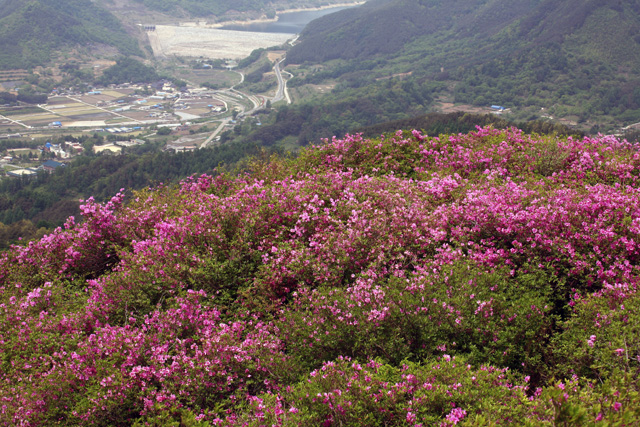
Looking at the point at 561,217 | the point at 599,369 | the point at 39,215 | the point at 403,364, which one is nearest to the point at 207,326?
the point at 403,364

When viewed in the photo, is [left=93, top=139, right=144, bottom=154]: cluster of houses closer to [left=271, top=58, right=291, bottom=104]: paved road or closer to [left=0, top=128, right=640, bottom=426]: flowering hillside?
[left=271, top=58, right=291, bottom=104]: paved road

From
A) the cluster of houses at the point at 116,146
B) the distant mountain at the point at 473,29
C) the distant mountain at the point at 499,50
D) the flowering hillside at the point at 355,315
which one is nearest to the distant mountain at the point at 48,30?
the distant mountain at the point at 473,29

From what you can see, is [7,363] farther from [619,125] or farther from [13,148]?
[13,148]

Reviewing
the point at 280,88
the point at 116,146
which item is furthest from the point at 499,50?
the point at 116,146

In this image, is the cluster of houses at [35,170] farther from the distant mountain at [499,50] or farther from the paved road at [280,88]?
the distant mountain at [499,50]

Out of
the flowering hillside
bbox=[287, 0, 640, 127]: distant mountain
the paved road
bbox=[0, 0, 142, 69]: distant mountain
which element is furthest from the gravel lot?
the flowering hillside

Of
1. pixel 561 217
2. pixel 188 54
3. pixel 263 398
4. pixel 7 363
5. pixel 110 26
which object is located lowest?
pixel 7 363

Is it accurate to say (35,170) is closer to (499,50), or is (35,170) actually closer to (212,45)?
(499,50)
